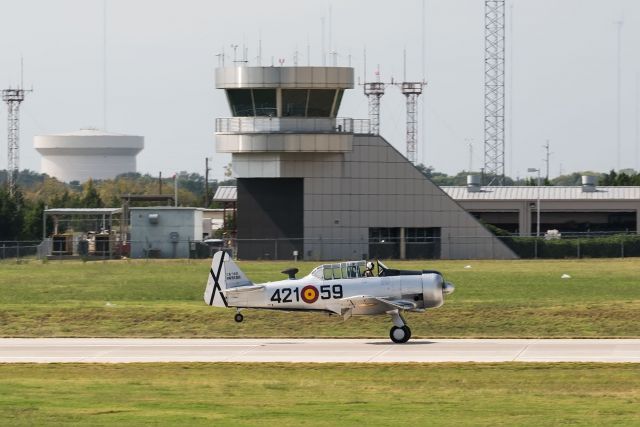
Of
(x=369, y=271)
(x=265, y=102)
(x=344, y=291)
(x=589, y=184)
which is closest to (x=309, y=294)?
(x=344, y=291)

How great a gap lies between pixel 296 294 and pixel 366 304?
2.08 metres

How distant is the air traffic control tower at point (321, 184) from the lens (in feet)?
291

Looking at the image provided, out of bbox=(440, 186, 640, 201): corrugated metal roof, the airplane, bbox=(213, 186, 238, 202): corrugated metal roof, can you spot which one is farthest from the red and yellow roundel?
bbox=(440, 186, 640, 201): corrugated metal roof

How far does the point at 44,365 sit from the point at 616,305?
20.7 metres

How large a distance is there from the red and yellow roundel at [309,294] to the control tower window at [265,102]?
49.1 metres

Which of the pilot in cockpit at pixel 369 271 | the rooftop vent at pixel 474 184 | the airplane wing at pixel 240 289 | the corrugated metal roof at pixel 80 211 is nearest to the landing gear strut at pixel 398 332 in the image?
the pilot in cockpit at pixel 369 271

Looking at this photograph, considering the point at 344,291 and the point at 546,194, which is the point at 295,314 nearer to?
the point at 344,291

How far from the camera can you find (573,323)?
44469 mm

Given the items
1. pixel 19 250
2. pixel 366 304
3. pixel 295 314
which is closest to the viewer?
pixel 366 304

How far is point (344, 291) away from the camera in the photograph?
132 feet

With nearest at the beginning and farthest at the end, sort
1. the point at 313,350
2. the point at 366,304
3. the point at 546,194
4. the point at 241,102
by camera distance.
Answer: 1. the point at 313,350
2. the point at 366,304
3. the point at 241,102
4. the point at 546,194

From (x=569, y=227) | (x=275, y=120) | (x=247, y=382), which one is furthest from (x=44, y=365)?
(x=569, y=227)

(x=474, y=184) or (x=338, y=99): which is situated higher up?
(x=338, y=99)

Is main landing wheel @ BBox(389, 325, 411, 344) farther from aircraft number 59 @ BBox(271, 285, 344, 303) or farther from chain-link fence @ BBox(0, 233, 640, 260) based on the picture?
chain-link fence @ BBox(0, 233, 640, 260)
